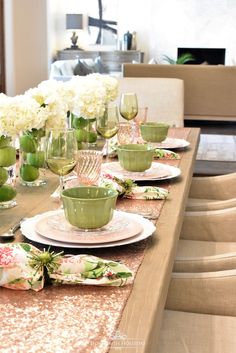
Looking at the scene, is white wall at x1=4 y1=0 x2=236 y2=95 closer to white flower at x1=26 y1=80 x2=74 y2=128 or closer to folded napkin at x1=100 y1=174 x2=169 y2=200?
white flower at x1=26 y1=80 x2=74 y2=128

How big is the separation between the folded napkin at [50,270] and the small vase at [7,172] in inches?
18.7

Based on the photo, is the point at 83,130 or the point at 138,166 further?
the point at 83,130

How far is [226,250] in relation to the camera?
1.95 m

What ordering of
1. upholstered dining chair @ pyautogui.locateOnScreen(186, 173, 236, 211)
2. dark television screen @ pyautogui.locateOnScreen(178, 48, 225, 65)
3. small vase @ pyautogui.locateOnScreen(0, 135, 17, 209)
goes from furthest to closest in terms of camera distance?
dark television screen @ pyautogui.locateOnScreen(178, 48, 225, 65)
upholstered dining chair @ pyautogui.locateOnScreen(186, 173, 236, 211)
small vase @ pyautogui.locateOnScreen(0, 135, 17, 209)

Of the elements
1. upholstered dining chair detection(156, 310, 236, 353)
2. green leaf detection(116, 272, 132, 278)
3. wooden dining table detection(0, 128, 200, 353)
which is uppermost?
green leaf detection(116, 272, 132, 278)

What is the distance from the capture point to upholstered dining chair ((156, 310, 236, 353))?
1.32 meters

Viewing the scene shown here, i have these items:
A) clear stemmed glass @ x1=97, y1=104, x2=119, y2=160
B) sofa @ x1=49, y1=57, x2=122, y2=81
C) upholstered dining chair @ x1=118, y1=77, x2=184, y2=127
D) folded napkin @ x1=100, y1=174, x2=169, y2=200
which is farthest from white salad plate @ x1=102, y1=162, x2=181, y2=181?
sofa @ x1=49, y1=57, x2=122, y2=81

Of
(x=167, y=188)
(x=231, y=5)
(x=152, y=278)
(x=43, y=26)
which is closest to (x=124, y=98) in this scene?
(x=167, y=188)

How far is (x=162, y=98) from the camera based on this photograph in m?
3.36

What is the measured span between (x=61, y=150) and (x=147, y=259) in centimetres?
50

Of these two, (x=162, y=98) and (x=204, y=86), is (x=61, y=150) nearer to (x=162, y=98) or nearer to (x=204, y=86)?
(x=162, y=98)

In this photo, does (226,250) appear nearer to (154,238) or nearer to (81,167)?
(81,167)

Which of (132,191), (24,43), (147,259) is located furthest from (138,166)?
(24,43)

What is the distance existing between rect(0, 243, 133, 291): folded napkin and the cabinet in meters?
9.84
